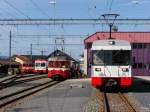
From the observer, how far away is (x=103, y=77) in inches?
1094

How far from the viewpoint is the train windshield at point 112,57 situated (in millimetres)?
27781

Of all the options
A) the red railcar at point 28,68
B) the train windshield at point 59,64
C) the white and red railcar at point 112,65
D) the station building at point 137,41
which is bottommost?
the white and red railcar at point 112,65

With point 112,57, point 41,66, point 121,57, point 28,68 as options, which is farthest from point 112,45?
point 28,68

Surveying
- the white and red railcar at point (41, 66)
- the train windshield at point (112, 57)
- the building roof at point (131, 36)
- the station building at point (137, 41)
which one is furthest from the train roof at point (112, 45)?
the white and red railcar at point (41, 66)

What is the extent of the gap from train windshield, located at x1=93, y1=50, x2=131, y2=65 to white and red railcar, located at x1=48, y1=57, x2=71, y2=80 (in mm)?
24481

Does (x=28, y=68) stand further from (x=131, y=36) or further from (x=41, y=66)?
(x=131, y=36)

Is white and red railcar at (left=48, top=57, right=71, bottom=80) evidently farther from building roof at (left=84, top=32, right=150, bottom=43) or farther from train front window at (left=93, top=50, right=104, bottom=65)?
building roof at (left=84, top=32, right=150, bottom=43)

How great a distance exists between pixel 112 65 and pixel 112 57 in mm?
522

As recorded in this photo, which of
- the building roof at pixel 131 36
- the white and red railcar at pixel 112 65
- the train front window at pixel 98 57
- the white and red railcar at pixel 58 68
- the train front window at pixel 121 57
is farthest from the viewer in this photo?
the building roof at pixel 131 36

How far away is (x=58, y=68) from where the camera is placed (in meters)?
52.8

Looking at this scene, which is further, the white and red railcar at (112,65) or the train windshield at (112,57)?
the train windshield at (112,57)

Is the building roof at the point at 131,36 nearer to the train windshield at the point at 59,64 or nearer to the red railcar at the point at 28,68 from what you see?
the red railcar at the point at 28,68

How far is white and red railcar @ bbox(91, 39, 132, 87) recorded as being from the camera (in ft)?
90.7

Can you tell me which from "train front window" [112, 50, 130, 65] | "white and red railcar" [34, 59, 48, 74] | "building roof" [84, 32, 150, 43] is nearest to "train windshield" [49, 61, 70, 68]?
"train front window" [112, 50, 130, 65]
